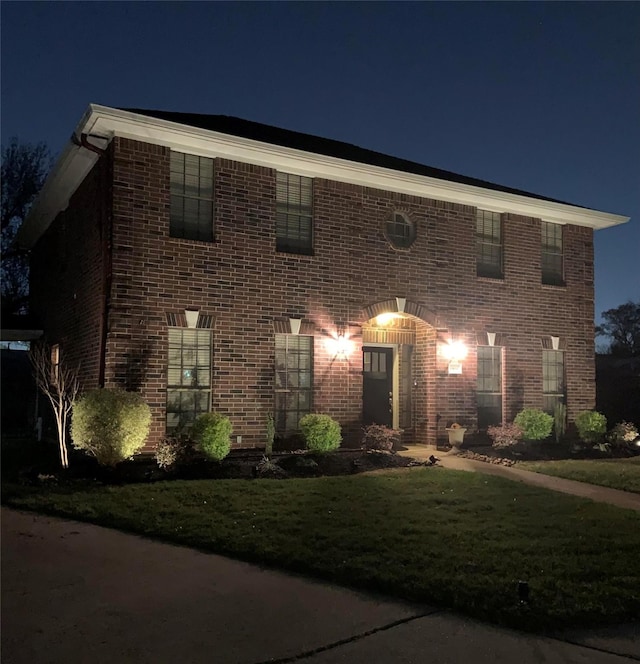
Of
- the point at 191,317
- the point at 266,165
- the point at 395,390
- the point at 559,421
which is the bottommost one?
the point at 559,421

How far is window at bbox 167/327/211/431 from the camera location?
11.2m

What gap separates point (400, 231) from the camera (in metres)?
13.8

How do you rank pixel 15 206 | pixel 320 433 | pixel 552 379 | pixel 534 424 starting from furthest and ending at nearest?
1. pixel 15 206
2. pixel 552 379
3. pixel 534 424
4. pixel 320 433

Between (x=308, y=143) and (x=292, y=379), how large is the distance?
5.40 meters

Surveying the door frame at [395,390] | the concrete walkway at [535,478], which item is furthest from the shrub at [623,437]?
the door frame at [395,390]

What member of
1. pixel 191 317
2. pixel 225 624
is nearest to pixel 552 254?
pixel 191 317

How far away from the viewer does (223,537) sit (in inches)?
258

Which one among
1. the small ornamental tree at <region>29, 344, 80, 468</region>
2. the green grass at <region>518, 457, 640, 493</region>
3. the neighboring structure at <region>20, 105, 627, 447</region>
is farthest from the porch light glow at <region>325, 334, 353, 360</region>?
the small ornamental tree at <region>29, 344, 80, 468</region>

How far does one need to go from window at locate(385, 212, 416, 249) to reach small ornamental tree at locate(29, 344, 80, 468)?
6.53 meters

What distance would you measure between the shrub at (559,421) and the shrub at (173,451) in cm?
832

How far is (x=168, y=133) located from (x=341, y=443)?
20.4 feet

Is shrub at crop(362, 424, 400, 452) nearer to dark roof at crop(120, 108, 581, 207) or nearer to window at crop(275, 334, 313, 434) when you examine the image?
window at crop(275, 334, 313, 434)

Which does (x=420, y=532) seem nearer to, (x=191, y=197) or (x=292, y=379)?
(x=292, y=379)

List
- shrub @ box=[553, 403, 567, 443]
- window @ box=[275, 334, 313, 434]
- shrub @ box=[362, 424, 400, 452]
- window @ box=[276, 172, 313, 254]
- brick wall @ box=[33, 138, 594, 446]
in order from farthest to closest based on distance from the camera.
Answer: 1. shrub @ box=[553, 403, 567, 443]
2. window @ box=[276, 172, 313, 254]
3. window @ box=[275, 334, 313, 434]
4. shrub @ box=[362, 424, 400, 452]
5. brick wall @ box=[33, 138, 594, 446]
